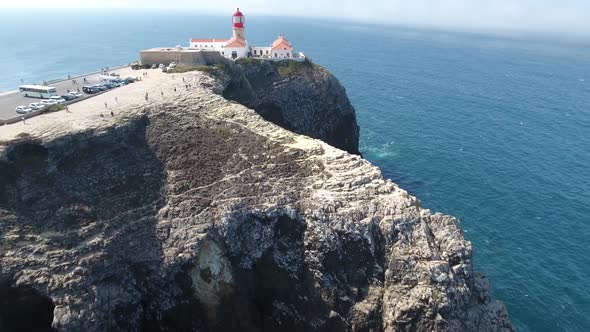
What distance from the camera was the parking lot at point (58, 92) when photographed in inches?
2505

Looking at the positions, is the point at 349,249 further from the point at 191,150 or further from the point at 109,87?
the point at 109,87

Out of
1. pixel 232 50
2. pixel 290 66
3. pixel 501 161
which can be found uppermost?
pixel 232 50

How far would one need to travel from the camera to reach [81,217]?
4747 centimetres

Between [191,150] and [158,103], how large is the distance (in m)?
11.7

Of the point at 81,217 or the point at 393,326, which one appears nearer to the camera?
the point at 393,326

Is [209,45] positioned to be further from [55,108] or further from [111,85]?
[55,108]

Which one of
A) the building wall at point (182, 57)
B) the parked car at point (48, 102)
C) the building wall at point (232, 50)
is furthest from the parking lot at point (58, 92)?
the building wall at point (232, 50)

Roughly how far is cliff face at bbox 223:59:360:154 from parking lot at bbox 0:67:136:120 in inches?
876

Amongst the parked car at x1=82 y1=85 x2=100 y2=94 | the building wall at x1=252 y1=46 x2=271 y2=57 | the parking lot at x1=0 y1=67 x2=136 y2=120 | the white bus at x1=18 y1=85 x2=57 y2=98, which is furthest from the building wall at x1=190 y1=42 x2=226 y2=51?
the white bus at x1=18 y1=85 x2=57 y2=98

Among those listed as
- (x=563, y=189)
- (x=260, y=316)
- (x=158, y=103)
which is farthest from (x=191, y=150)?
(x=563, y=189)

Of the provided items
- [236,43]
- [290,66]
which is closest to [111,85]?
[236,43]

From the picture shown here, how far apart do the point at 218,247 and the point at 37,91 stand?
47332mm

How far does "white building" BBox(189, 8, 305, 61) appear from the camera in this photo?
102062 mm

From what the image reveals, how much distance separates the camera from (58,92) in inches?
2987
